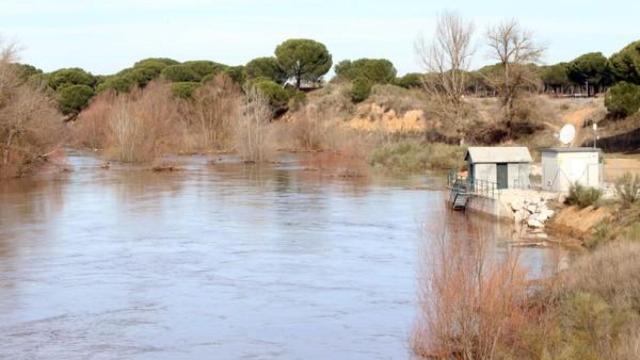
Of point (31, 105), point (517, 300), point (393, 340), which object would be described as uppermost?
point (31, 105)

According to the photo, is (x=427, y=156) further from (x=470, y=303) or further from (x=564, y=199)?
(x=470, y=303)

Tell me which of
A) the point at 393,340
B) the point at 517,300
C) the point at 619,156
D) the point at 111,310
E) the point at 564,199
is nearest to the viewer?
the point at 517,300

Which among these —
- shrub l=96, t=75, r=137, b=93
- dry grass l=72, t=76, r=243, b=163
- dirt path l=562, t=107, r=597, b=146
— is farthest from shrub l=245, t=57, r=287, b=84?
dirt path l=562, t=107, r=597, b=146

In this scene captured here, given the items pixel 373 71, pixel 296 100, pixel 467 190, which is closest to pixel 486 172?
pixel 467 190

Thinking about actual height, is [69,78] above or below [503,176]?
above

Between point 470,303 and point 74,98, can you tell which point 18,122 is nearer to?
point 470,303

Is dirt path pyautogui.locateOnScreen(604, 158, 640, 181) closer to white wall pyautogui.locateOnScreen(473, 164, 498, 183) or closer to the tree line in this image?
white wall pyautogui.locateOnScreen(473, 164, 498, 183)

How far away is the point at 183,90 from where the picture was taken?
8644cm

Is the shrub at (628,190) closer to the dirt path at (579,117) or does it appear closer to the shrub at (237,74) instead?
the dirt path at (579,117)

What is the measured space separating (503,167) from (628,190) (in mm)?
8336

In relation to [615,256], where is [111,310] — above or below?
below

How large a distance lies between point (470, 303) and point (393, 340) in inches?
167

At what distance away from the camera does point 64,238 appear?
2703 cm

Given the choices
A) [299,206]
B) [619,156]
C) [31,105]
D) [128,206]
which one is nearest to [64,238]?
[128,206]
